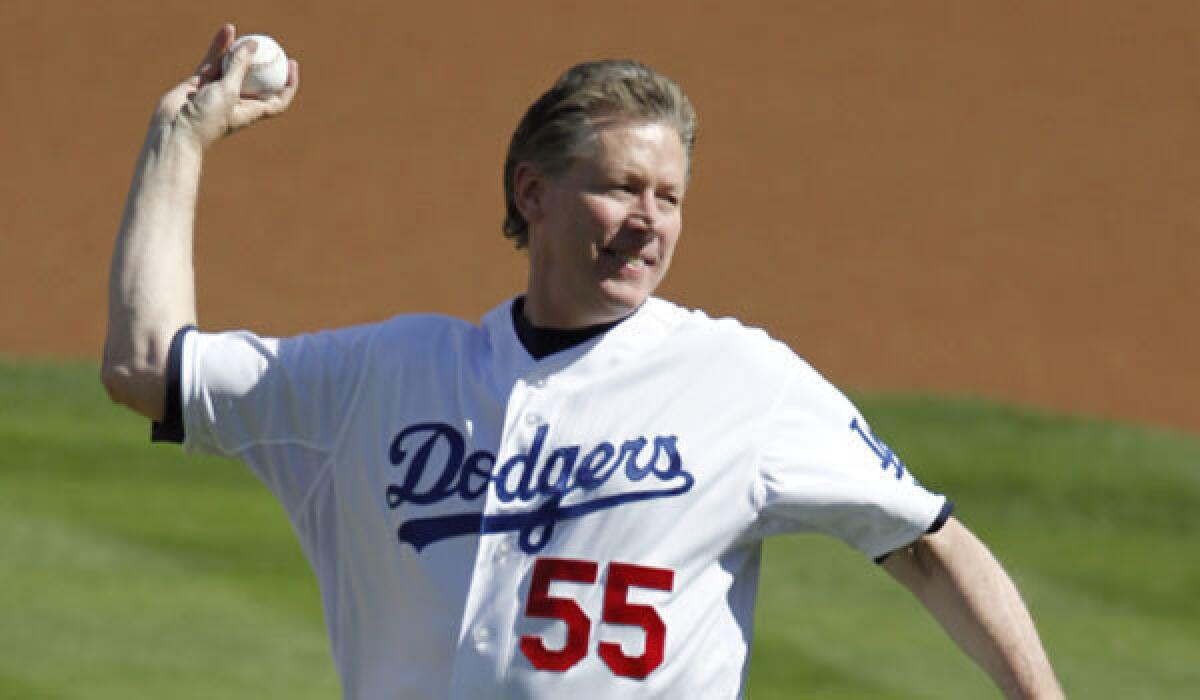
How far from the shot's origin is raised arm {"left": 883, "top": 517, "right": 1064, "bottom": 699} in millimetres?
2711

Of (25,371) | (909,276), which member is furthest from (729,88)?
(25,371)

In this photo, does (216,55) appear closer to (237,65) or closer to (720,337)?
(237,65)

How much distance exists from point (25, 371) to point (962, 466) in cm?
551

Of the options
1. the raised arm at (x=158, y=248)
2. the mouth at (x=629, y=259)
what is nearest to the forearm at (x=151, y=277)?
the raised arm at (x=158, y=248)

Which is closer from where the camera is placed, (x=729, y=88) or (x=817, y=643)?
(x=817, y=643)

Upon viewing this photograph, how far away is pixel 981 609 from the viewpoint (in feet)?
8.90

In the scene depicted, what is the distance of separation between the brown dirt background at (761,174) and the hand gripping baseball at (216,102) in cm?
1055

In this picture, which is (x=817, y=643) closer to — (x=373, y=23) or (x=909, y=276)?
(x=909, y=276)

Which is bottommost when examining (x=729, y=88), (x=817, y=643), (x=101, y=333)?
(x=101, y=333)

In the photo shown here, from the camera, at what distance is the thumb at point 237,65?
2760 mm

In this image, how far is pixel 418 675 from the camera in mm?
2672

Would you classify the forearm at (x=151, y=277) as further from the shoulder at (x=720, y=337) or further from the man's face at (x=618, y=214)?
the shoulder at (x=720, y=337)

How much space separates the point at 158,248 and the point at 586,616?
757mm

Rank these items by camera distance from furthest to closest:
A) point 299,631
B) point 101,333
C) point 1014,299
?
point 1014,299
point 101,333
point 299,631
